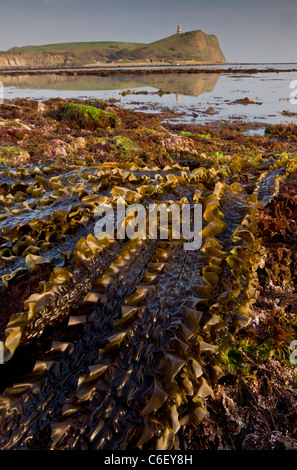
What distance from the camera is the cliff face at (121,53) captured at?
93.9m

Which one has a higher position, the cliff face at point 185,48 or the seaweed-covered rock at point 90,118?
the cliff face at point 185,48

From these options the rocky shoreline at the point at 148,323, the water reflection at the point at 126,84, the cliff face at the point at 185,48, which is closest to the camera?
the rocky shoreline at the point at 148,323

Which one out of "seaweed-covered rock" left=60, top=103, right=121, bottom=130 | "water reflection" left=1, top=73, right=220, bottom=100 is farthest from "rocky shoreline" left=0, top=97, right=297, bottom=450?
"water reflection" left=1, top=73, right=220, bottom=100

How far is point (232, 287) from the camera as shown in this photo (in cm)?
145

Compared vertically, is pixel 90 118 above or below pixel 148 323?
above

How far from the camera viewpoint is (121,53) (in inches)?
4648

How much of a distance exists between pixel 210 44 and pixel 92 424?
190954 mm

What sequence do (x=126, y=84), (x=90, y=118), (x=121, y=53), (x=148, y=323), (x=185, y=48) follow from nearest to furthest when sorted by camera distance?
1. (x=148, y=323)
2. (x=90, y=118)
3. (x=126, y=84)
4. (x=121, y=53)
5. (x=185, y=48)

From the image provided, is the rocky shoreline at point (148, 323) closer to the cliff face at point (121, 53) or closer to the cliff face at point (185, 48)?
the cliff face at point (121, 53)

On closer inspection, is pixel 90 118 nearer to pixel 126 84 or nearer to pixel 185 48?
pixel 126 84

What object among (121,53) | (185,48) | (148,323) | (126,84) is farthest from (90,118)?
(185,48)

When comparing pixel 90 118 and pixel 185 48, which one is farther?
pixel 185 48

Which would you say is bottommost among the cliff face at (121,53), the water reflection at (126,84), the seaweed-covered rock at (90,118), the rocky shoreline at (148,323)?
the rocky shoreline at (148,323)

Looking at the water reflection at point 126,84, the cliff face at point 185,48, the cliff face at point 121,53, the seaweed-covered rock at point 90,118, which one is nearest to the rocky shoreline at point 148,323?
the seaweed-covered rock at point 90,118
